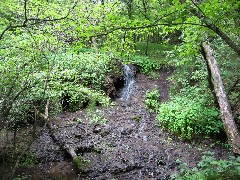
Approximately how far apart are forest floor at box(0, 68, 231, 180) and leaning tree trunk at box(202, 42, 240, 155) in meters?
0.72

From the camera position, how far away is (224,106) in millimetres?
7945

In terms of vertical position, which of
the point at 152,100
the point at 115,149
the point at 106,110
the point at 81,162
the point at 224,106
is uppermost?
the point at 224,106

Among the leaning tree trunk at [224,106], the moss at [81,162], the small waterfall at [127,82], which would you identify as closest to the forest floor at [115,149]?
the moss at [81,162]

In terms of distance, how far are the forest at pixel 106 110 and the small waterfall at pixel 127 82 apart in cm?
61

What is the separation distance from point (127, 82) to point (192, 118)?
20.5 ft

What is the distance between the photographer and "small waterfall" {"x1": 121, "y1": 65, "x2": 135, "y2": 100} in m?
13.4

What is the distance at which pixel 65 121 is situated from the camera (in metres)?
10.7

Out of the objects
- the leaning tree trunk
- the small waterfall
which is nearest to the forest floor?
the leaning tree trunk

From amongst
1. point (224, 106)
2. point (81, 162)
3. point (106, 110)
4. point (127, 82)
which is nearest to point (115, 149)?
point (81, 162)

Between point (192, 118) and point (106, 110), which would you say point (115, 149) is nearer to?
point (192, 118)

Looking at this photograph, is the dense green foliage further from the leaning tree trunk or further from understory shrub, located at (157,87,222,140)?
the leaning tree trunk

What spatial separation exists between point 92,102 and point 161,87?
4148mm

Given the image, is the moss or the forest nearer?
the forest

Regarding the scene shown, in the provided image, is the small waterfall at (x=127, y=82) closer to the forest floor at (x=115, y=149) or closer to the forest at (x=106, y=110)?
the forest at (x=106, y=110)
